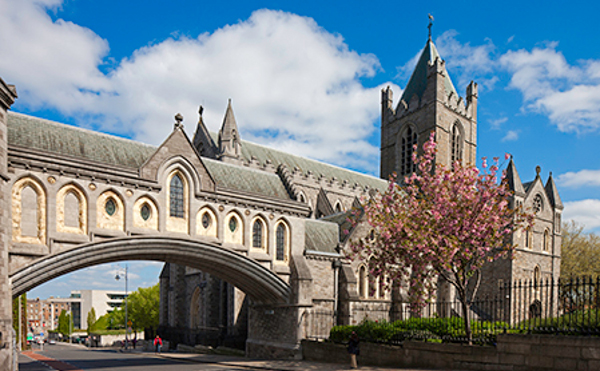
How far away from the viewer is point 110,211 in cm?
1609

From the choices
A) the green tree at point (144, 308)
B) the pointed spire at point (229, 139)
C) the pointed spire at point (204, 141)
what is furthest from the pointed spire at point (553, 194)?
the green tree at point (144, 308)

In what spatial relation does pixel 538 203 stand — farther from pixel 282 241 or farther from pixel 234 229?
pixel 234 229

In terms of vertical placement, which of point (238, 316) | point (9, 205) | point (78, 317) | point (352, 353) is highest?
point (9, 205)

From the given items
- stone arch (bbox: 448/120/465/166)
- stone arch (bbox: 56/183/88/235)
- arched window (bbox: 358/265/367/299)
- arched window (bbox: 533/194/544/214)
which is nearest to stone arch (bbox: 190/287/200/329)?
arched window (bbox: 358/265/367/299)

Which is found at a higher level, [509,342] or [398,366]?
[509,342]

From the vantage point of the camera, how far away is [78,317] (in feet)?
456

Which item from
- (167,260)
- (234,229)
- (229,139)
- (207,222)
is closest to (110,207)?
(167,260)

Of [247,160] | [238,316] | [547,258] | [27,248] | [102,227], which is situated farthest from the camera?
[547,258]

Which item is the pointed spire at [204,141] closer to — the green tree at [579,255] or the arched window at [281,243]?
the arched window at [281,243]

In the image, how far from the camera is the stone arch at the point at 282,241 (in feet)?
68.3

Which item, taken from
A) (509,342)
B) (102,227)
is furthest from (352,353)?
(102,227)

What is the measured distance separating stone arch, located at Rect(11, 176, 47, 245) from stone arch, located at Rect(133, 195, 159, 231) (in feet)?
9.74

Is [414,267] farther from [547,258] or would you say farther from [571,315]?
[547,258]

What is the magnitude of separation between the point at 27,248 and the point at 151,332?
1230 inches
